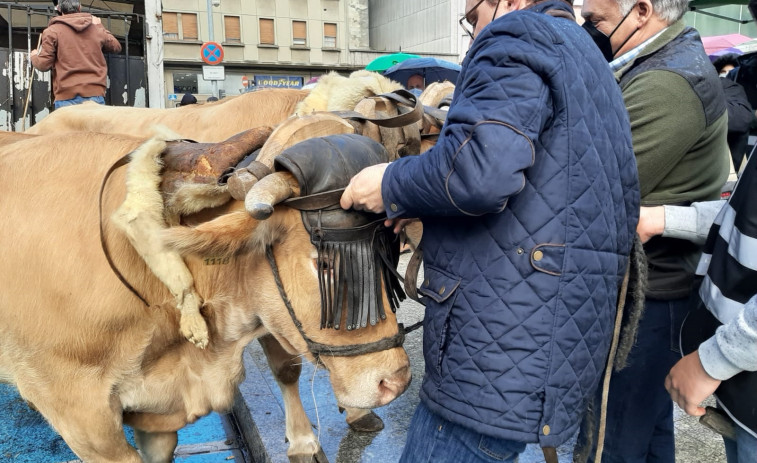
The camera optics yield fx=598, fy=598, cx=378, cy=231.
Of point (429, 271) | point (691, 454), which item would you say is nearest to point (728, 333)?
point (429, 271)

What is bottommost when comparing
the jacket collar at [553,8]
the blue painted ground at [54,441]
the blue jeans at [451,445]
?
the blue painted ground at [54,441]

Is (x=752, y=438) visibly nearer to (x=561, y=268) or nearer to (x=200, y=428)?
(x=561, y=268)

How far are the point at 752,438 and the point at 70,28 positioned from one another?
647 centimetres

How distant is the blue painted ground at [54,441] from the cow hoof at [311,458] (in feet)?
1.13

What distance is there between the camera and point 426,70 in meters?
10.6

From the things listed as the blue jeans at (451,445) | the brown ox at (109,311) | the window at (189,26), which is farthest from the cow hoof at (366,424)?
the window at (189,26)

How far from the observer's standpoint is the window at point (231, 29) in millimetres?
35875

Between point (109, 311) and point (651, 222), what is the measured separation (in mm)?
1892

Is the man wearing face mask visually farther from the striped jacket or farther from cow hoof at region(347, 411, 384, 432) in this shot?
cow hoof at region(347, 411, 384, 432)

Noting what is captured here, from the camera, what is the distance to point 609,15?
2.26m

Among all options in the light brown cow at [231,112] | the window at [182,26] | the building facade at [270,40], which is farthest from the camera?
the building facade at [270,40]

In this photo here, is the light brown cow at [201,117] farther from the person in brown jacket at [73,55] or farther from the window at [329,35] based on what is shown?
the window at [329,35]

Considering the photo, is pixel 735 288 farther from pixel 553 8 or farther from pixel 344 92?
pixel 344 92

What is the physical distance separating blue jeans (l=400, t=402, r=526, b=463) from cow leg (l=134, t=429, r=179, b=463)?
1391mm
